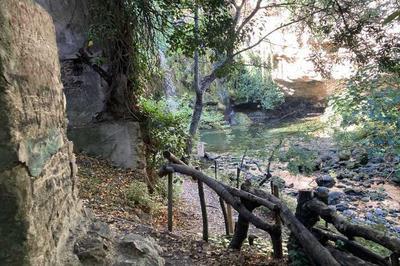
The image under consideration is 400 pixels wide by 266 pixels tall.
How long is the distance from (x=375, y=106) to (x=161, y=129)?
140 inches

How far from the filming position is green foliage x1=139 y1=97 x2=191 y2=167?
699 centimetres

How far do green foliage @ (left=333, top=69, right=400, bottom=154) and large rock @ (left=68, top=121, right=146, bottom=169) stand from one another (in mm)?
3959

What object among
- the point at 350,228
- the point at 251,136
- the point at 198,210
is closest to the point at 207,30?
the point at 198,210

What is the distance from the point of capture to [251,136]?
15859mm

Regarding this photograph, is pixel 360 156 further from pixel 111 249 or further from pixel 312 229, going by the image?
pixel 111 249

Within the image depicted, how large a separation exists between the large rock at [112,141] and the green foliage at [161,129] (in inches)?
13.8

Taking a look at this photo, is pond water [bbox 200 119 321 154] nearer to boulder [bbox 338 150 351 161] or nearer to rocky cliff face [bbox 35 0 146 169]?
boulder [bbox 338 150 351 161]

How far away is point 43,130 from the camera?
2.03 meters

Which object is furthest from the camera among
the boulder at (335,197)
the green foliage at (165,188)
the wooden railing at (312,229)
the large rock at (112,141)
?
the boulder at (335,197)

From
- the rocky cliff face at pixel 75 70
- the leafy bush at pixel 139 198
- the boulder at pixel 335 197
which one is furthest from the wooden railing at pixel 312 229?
the boulder at pixel 335 197

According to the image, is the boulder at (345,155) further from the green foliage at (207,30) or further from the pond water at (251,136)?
the green foliage at (207,30)

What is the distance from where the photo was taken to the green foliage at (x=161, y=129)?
22.9 ft

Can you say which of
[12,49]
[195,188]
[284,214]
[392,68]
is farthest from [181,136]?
[12,49]

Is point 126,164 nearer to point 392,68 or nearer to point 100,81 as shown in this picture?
point 100,81
